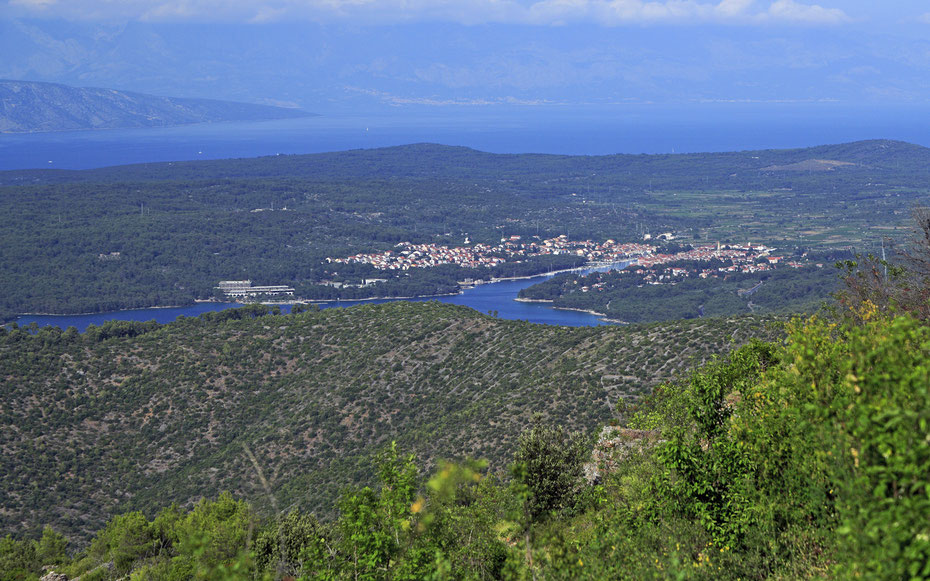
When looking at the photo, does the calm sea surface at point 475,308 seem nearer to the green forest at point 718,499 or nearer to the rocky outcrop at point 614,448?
the rocky outcrop at point 614,448

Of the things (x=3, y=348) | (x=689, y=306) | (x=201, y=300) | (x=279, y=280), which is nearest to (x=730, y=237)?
(x=689, y=306)

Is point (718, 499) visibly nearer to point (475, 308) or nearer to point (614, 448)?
point (614, 448)

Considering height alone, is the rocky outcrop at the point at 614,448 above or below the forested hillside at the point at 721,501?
below

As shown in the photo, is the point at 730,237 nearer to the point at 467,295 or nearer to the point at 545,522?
the point at 467,295

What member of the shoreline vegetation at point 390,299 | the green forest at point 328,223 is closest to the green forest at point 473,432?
the shoreline vegetation at point 390,299

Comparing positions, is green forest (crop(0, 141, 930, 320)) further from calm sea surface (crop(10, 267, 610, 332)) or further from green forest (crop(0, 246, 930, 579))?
green forest (crop(0, 246, 930, 579))

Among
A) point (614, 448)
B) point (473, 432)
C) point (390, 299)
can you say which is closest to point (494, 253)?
point (390, 299)
